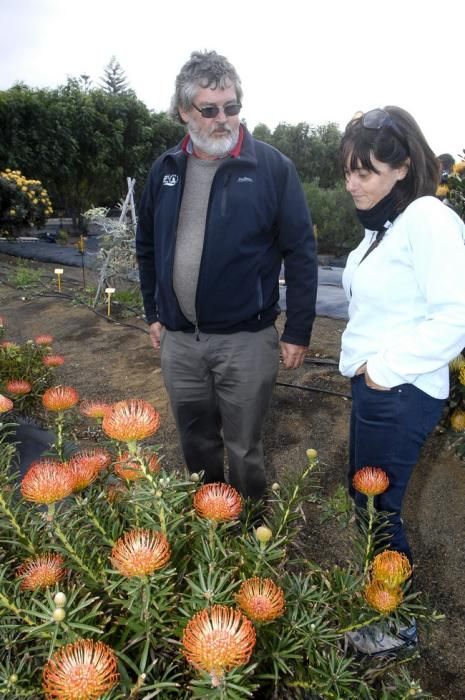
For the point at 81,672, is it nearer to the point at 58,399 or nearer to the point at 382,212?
the point at 58,399

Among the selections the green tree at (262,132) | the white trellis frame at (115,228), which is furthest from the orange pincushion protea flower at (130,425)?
the green tree at (262,132)

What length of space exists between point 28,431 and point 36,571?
1.83m

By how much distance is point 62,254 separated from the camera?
10.3m

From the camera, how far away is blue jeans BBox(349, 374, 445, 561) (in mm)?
1350

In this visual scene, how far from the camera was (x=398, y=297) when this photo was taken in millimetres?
1318

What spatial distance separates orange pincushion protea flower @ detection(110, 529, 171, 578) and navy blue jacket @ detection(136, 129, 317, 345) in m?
1.30

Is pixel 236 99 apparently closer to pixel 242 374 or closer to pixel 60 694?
pixel 242 374

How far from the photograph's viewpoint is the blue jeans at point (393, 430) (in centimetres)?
135

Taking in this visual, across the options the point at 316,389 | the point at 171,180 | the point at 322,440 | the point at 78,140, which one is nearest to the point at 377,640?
the point at 171,180

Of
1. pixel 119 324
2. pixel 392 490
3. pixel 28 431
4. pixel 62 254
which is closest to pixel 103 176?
pixel 62 254

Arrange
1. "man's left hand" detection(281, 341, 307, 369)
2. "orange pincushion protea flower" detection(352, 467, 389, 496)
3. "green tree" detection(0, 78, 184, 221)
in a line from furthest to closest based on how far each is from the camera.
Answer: "green tree" detection(0, 78, 184, 221)
"man's left hand" detection(281, 341, 307, 369)
"orange pincushion protea flower" detection(352, 467, 389, 496)

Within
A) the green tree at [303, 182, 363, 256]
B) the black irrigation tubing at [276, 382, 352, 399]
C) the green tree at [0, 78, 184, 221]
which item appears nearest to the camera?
the black irrigation tubing at [276, 382, 352, 399]

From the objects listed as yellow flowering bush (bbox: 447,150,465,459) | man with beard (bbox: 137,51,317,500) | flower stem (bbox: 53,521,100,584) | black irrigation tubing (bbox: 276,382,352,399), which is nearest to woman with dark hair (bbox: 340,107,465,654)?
man with beard (bbox: 137,51,317,500)

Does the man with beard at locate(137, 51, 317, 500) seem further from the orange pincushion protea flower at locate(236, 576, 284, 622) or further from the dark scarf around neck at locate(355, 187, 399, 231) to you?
the orange pincushion protea flower at locate(236, 576, 284, 622)
